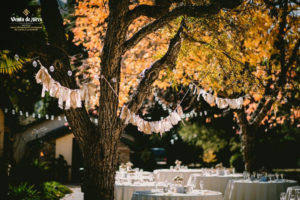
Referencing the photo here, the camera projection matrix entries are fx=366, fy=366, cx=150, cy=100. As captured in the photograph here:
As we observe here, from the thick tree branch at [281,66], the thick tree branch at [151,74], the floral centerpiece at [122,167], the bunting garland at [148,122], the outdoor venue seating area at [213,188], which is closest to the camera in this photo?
the bunting garland at [148,122]

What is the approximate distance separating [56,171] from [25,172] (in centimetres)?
816

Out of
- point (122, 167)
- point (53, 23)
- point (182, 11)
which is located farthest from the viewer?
point (122, 167)

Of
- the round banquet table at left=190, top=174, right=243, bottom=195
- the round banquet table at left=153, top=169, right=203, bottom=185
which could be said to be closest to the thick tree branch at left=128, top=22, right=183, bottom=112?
the round banquet table at left=190, top=174, right=243, bottom=195

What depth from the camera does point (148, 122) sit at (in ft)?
22.3

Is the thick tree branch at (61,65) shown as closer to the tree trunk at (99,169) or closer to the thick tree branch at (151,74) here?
the tree trunk at (99,169)

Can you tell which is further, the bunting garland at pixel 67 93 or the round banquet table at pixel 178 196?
the round banquet table at pixel 178 196

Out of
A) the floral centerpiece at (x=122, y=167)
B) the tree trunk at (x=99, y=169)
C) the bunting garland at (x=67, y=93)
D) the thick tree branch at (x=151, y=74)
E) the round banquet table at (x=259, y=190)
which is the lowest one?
the round banquet table at (x=259, y=190)

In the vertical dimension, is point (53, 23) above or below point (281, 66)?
below

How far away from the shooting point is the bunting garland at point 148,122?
19.8 feet

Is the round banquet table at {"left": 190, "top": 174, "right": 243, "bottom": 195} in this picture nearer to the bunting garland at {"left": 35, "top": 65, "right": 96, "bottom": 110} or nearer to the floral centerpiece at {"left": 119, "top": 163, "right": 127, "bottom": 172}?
the floral centerpiece at {"left": 119, "top": 163, "right": 127, "bottom": 172}

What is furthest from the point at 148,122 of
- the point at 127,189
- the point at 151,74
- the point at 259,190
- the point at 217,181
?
the point at 217,181

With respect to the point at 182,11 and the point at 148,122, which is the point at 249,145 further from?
the point at 182,11

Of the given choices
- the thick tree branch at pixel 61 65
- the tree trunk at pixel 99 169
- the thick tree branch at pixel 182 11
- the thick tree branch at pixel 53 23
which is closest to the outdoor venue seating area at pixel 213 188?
the tree trunk at pixel 99 169

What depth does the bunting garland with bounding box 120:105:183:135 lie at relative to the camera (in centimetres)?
604
